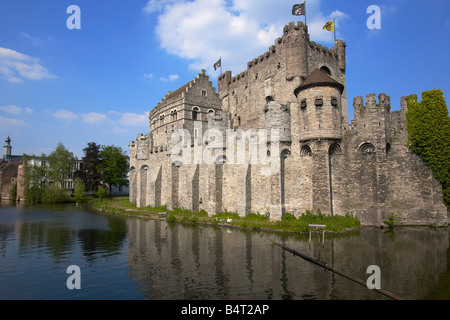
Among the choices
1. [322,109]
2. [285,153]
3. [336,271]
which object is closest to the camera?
[336,271]

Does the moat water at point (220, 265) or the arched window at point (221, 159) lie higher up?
the arched window at point (221, 159)

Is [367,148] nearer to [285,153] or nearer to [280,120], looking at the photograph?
[285,153]

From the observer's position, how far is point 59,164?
5694cm

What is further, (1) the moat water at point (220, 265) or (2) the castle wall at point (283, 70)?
(2) the castle wall at point (283, 70)

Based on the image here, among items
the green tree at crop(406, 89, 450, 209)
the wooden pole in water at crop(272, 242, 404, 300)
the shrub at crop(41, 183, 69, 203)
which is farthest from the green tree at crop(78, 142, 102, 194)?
the green tree at crop(406, 89, 450, 209)

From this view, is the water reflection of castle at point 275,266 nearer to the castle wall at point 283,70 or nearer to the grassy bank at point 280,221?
the grassy bank at point 280,221

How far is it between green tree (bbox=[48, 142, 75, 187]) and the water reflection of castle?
47123 mm

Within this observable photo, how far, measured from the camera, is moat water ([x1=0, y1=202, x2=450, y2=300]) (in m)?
9.97

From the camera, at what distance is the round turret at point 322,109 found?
20.8 metres

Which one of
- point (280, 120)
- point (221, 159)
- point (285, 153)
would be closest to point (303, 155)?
point (285, 153)

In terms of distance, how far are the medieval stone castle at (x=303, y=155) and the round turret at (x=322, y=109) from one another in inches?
3.1

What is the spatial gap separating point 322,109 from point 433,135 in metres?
7.99

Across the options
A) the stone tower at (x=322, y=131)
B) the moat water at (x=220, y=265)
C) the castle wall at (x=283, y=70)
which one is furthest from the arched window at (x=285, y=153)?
the moat water at (x=220, y=265)

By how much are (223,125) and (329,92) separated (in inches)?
447
